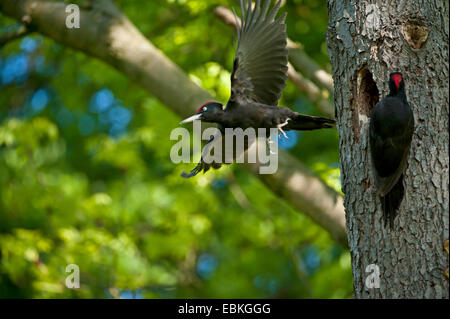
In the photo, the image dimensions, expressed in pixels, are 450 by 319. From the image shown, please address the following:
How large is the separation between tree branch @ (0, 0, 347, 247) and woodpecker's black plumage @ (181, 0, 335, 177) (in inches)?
35.8

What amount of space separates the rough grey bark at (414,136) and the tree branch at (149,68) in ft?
5.97

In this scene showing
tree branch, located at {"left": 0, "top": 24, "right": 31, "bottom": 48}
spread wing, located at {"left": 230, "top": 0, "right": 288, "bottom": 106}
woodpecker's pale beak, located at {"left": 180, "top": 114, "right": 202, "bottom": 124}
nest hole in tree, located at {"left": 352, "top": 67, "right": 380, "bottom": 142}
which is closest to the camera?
nest hole in tree, located at {"left": 352, "top": 67, "right": 380, "bottom": 142}

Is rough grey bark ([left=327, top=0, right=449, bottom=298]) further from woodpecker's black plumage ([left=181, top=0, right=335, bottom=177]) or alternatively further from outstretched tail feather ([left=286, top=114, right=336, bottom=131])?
outstretched tail feather ([left=286, top=114, right=336, bottom=131])

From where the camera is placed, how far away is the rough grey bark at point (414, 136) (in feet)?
9.43

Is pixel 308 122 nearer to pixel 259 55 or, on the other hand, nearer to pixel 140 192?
pixel 259 55

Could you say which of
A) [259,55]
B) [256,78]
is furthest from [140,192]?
[259,55]

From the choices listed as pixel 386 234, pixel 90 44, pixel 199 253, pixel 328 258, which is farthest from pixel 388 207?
pixel 199 253

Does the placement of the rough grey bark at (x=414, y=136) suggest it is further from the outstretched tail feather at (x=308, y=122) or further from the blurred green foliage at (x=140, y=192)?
the blurred green foliage at (x=140, y=192)

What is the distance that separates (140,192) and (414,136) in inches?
238

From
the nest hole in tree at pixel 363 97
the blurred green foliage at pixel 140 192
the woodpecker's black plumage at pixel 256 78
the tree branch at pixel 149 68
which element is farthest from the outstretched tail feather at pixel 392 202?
the blurred green foliage at pixel 140 192

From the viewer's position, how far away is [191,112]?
5191 mm

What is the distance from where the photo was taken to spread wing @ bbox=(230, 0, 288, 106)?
158 inches

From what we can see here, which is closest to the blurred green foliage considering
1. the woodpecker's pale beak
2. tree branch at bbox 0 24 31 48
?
tree branch at bbox 0 24 31 48
